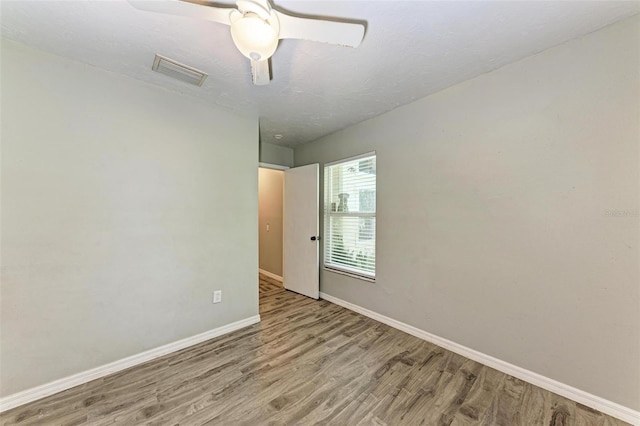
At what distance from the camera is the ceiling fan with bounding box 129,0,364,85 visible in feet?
3.55

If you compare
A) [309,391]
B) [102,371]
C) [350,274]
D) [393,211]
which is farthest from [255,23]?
[350,274]

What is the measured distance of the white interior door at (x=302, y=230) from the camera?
3463 mm

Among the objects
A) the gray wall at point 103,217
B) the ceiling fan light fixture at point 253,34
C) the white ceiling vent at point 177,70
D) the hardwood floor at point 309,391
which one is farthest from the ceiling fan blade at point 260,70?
the hardwood floor at point 309,391

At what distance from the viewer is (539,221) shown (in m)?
1.75

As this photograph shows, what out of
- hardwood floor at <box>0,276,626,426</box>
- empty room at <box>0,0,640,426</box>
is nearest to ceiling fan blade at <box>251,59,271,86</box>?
empty room at <box>0,0,640,426</box>

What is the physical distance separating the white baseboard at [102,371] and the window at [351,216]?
157 cm

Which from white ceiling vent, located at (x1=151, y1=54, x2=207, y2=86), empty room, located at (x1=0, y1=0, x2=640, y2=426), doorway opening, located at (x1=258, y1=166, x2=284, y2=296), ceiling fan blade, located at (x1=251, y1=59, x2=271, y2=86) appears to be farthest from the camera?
doorway opening, located at (x1=258, y1=166, x2=284, y2=296)

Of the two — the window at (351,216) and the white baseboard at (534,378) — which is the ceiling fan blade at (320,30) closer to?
the window at (351,216)

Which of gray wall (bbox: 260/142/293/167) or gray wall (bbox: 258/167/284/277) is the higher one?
gray wall (bbox: 260/142/293/167)

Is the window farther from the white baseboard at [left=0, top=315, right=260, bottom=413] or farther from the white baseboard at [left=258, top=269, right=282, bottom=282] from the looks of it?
the white baseboard at [left=0, top=315, right=260, bottom=413]

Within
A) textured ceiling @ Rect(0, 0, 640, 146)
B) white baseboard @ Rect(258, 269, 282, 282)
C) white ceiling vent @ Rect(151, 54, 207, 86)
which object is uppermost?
textured ceiling @ Rect(0, 0, 640, 146)

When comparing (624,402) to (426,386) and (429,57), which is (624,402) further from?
(429,57)

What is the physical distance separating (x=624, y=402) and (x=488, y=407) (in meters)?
0.77

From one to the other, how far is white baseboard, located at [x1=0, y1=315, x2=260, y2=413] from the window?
5.14ft
